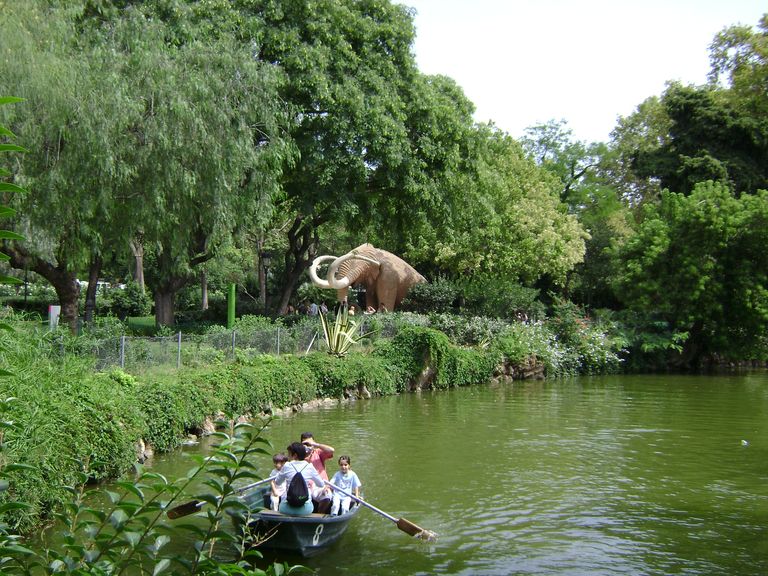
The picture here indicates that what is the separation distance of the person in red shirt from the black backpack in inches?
21.5

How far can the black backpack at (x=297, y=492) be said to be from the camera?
9.68m

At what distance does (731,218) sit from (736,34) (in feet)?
24.8

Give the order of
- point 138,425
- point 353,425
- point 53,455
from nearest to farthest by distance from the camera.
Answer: point 53,455 < point 138,425 < point 353,425

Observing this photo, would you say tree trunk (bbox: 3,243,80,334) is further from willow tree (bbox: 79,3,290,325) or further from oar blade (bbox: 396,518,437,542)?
oar blade (bbox: 396,518,437,542)

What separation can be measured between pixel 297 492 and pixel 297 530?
54 centimetres

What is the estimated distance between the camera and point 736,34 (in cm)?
2823

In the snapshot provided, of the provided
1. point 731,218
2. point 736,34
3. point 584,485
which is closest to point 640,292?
point 731,218

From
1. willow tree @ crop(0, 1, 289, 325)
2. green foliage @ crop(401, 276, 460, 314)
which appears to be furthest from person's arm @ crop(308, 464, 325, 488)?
green foliage @ crop(401, 276, 460, 314)

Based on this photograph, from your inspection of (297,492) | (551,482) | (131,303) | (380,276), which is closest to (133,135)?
(297,492)

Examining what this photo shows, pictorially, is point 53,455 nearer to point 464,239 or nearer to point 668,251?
point 464,239

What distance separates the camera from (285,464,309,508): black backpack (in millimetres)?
9680

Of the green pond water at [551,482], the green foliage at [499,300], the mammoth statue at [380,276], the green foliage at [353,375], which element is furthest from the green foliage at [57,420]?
the green foliage at [499,300]

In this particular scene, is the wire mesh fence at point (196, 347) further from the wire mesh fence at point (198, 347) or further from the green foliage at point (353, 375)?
the green foliage at point (353, 375)

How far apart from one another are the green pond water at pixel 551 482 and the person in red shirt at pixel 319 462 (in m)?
0.62
